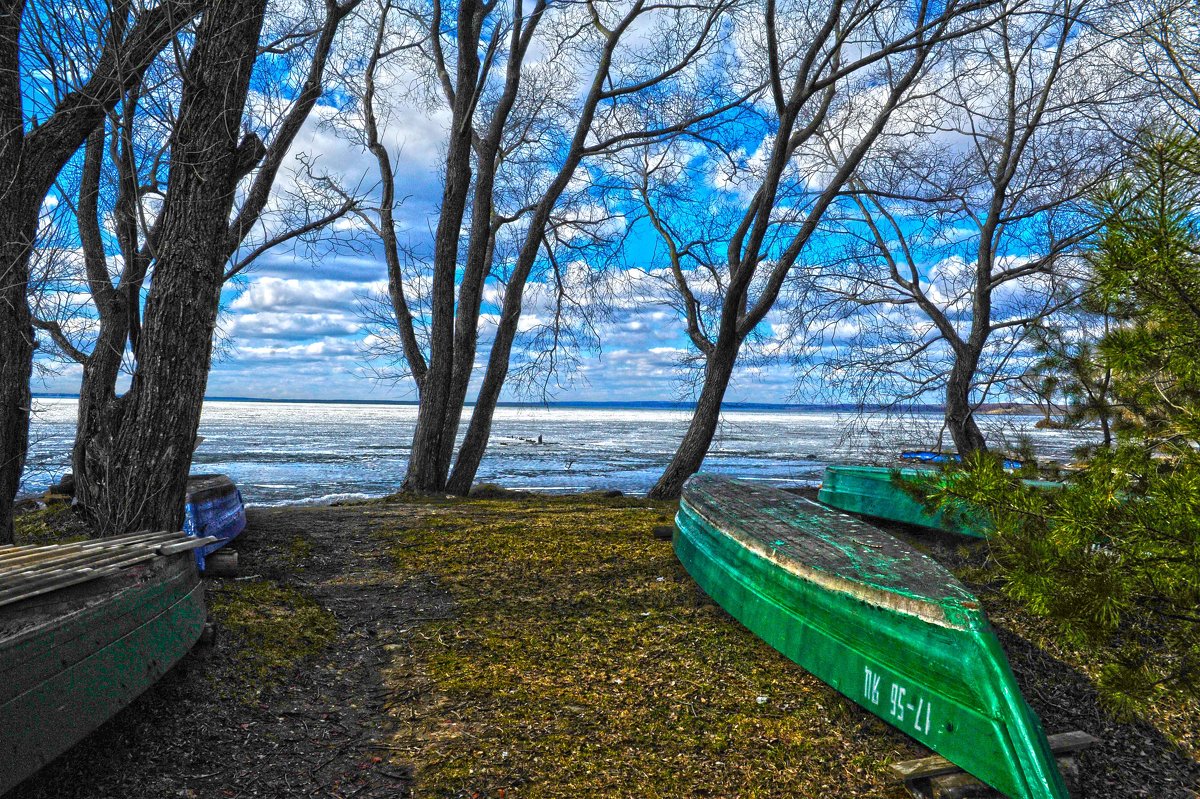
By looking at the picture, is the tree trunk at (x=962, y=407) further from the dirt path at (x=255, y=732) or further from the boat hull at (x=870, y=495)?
the dirt path at (x=255, y=732)

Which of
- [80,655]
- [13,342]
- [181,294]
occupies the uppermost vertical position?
[181,294]

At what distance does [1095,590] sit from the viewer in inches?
88.8

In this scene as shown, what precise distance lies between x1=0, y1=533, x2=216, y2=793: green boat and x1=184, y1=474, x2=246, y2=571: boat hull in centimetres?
168

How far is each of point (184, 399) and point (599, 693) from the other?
3012mm

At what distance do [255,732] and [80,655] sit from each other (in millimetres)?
815

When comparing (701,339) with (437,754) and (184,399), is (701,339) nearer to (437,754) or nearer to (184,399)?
(184,399)

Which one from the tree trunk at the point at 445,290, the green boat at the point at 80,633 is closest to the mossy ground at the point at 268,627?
the green boat at the point at 80,633

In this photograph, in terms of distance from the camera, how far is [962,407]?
10.9 m

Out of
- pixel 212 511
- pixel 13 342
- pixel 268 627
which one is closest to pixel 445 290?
pixel 212 511

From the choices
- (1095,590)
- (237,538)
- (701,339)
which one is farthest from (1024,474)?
(701,339)

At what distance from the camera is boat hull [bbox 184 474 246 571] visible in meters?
5.44

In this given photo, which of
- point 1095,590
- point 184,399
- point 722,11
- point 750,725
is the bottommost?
point 750,725

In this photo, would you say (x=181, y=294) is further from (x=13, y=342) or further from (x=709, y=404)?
(x=709, y=404)

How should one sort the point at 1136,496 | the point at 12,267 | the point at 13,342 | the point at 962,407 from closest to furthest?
1. the point at 1136,496
2. the point at 12,267
3. the point at 13,342
4. the point at 962,407
